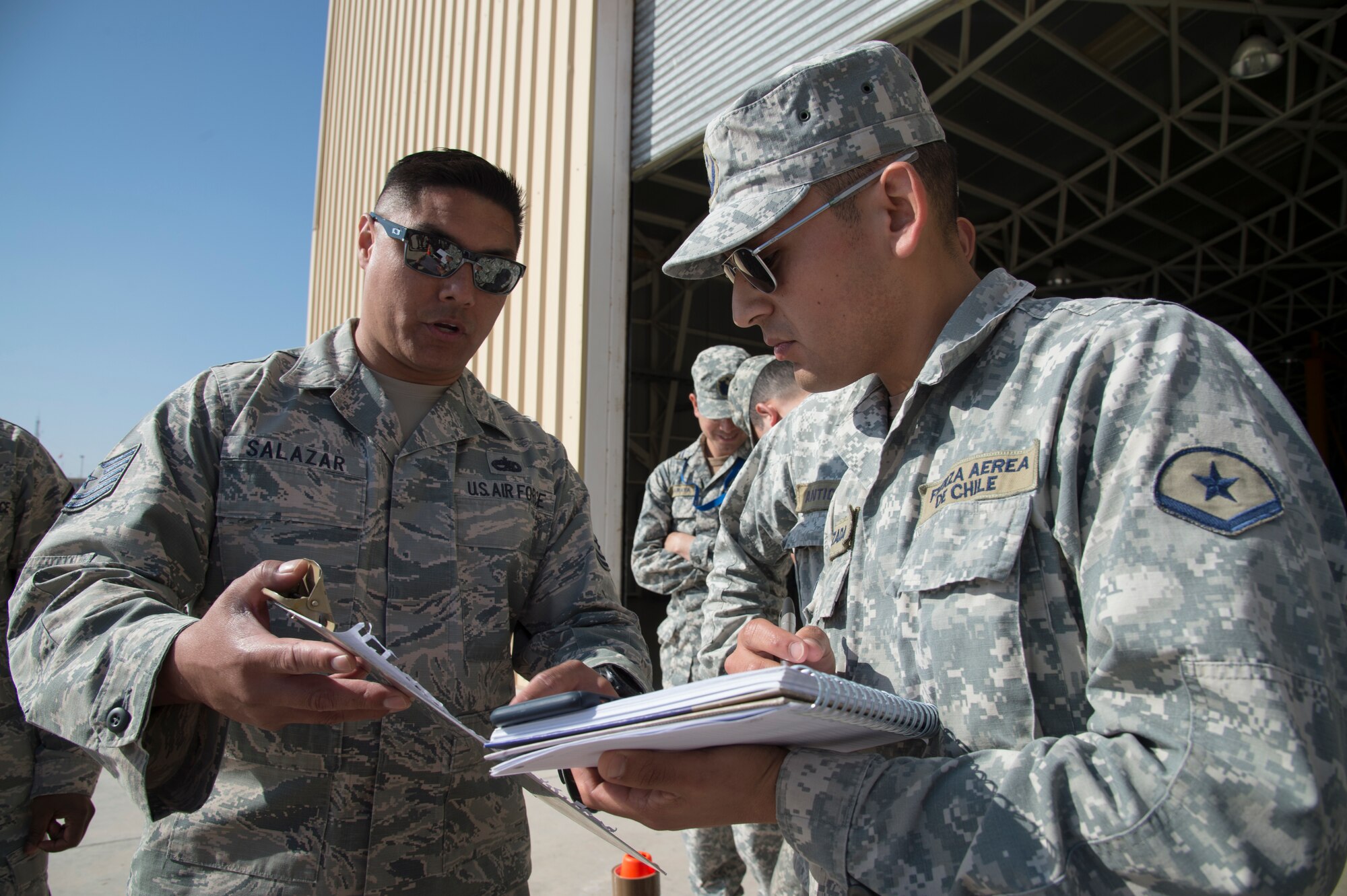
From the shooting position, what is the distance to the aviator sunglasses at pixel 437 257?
1.93 meters

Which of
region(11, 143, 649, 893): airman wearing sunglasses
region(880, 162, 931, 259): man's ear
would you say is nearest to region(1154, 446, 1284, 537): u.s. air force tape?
region(880, 162, 931, 259): man's ear

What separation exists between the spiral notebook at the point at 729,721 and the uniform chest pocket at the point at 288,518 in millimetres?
805

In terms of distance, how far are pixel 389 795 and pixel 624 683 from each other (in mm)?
519

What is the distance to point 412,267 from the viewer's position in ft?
6.33

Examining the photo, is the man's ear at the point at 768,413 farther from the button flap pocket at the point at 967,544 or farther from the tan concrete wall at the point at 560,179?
the tan concrete wall at the point at 560,179

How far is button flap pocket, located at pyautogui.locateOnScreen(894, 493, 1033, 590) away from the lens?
3.54 feet

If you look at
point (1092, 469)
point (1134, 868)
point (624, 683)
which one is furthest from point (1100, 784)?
point (624, 683)

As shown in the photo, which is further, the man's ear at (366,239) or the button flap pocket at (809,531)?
the man's ear at (366,239)

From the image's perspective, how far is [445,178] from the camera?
199cm

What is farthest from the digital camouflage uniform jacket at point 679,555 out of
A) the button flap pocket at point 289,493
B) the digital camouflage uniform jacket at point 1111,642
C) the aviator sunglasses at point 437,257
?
the digital camouflage uniform jacket at point 1111,642

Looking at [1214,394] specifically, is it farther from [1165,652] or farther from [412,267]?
[412,267]

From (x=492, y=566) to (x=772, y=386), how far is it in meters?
1.81

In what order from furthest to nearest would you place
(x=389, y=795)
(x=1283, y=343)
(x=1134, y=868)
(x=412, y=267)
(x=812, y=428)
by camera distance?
(x=1283, y=343), (x=812, y=428), (x=412, y=267), (x=389, y=795), (x=1134, y=868)

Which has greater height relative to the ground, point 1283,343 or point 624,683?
point 1283,343
